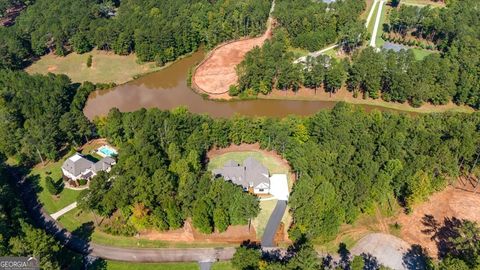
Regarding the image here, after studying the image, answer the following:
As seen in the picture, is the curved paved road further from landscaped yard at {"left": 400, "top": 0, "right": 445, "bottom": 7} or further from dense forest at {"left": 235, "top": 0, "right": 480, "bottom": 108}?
landscaped yard at {"left": 400, "top": 0, "right": 445, "bottom": 7}

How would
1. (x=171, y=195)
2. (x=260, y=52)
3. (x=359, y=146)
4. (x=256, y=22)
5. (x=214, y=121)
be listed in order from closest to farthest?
(x=171, y=195), (x=359, y=146), (x=214, y=121), (x=260, y=52), (x=256, y=22)

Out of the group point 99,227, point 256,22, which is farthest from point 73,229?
point 256,22

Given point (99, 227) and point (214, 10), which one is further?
point (214, 10)

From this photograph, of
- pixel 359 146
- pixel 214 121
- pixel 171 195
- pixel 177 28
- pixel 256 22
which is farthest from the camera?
pixel 256 22

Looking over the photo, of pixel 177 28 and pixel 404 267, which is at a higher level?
pixel 177 28

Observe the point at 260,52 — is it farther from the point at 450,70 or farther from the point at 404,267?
the point at 404,267

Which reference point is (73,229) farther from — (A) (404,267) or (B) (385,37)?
(B) (385,37)

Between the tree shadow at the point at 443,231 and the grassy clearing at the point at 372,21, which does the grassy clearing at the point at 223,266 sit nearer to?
the tree shadow at the point at 443,231

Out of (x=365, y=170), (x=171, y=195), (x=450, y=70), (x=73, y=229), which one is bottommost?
(x=73, y=229)
